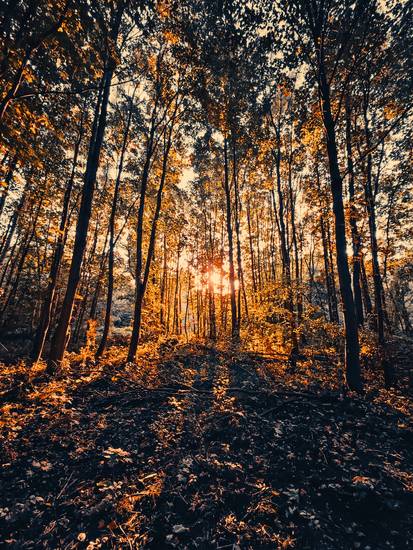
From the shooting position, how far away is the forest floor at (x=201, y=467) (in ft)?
9.50

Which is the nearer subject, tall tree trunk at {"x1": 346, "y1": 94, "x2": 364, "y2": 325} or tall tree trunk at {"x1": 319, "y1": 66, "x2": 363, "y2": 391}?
tall tree trunk at {"x1": 319, "y1": 66, "x2": 363, "y2": 391}

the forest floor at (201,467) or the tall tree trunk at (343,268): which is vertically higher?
the tall tree trunk at (343,268)

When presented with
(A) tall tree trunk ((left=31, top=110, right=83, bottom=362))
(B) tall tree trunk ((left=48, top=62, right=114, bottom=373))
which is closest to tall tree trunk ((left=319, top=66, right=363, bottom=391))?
(B) tall tree trunk ((left=48, top=62, right=114, bottom=373))

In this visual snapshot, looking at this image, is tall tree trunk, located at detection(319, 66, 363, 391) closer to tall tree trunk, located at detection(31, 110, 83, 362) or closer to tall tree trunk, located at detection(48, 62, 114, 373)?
tall tree trunk, located at detection(48, 62, 114, 373)

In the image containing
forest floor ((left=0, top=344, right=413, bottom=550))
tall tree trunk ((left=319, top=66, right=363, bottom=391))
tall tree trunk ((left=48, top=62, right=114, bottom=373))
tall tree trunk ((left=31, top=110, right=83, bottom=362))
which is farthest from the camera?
tall tree trunk ((left=31, top=110, right=83, bottom=362))

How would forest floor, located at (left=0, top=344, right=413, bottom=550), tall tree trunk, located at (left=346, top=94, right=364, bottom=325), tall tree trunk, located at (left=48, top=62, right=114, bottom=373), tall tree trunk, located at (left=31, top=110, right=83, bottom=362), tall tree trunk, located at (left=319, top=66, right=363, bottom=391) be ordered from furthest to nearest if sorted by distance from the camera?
tall tree trunk, located at (left=31, top=110, right=83, bottom=362) < tall tree trunk, located at (left=346, top=94, right=364, bottom=325) < tall tree trunk, located at (left=48, top=62, right=114, bottom=373) < tall tree trunk, located at (left=319, top=66, right=363, bottom=391) < forest floor, located at (left=0, top=344, right=413, bottom=550)

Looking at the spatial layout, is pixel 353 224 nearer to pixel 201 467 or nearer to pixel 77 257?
A: pixel 201 467

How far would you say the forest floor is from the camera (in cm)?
289

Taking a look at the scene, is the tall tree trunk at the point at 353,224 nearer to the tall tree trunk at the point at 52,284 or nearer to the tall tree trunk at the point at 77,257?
the tall tree trunk at the point at 77,257

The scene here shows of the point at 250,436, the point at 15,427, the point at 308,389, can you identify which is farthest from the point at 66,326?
the point at 308,389

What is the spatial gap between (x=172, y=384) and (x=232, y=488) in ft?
15.2

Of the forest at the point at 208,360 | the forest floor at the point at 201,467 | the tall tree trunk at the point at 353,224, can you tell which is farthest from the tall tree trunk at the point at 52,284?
the tall tree trunk at the point at 353,224

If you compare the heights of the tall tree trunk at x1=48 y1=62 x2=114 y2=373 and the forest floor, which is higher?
the tall tree trunk at x1=48 y1=62 x2=114 y2=373

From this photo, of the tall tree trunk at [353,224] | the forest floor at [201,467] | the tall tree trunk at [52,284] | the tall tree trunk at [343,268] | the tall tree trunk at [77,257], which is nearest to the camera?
the forest floor at [201,467]
